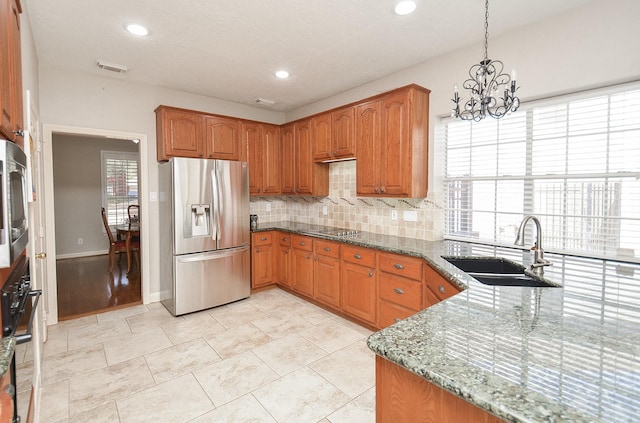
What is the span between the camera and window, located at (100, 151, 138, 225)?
22.2 ft

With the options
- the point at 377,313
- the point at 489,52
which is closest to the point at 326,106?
the point at 489,52

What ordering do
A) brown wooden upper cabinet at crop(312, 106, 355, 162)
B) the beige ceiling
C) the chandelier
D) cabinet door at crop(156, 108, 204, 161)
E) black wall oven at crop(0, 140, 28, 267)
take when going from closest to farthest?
black wall oven at crop(0, 140, 28, 267)
the chandelier
the beige ceiling
brown wooden upper cabinet at crop(312, 106, 355, 162)
cabinet door at crop(156, 108, 204, 161)

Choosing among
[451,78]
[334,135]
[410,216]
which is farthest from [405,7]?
[410,216]

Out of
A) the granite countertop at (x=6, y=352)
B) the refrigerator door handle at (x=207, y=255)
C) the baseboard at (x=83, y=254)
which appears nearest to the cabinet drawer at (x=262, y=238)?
the refrigerator door handle at (x=207, y=255)

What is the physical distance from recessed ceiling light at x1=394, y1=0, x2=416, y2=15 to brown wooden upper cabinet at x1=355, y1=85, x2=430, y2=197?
0.80 m

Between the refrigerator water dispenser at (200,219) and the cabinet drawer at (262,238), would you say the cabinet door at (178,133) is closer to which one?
the refrigerator water dispenser at (200,219)

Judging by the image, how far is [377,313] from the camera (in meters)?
3.08

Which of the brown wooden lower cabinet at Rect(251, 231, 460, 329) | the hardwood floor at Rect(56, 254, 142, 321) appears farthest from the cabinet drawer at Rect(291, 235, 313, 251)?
the hardwood floor at Rect(56, 254, 142, 321)

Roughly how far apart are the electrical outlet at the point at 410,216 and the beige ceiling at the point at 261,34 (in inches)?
60.4

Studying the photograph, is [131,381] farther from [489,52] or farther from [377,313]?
[489,52]

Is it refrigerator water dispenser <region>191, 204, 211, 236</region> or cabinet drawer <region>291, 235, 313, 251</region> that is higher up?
refrigerator water dispenser <region>191, 204, 211, 236</region>

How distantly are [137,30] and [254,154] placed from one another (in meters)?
2.12

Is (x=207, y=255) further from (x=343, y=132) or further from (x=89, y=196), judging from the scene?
(x=89, y=196)

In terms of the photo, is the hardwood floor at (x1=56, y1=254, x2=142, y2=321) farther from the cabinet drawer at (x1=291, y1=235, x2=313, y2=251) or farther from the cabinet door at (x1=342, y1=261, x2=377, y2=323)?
the cabinet door at (x1=342, y1=261, x2=377, y2=323)
